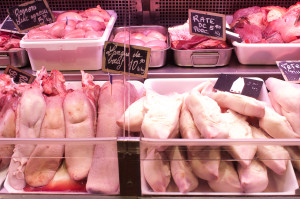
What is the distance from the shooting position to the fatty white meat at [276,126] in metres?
1.34

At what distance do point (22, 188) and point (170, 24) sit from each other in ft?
6.17

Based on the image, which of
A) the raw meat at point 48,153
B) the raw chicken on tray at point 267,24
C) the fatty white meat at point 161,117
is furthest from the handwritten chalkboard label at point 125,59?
the raw chicken on tray at point 267,24

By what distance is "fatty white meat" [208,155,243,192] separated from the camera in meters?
1.32

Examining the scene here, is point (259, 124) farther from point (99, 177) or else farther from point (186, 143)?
point (99, 177)

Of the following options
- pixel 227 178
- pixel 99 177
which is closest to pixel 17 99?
pixel 99 177

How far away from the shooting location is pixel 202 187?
1.39 m

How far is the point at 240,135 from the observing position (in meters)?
1.32

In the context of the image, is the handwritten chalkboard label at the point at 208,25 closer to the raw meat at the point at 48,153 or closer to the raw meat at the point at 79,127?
the raw meat at the point at 79,127

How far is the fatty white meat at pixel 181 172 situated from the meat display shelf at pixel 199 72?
32.0 inches

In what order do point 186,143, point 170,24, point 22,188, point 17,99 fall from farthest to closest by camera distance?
point 170,24 < point 17,99 < point 22,188 < point 186,143

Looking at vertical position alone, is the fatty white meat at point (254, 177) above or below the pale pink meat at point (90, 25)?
below

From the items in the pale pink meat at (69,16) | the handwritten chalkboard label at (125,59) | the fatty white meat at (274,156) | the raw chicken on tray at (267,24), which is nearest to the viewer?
the fatty white meat at (274,156)

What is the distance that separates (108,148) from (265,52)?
1.37 m

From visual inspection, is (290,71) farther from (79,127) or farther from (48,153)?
(48,153)
